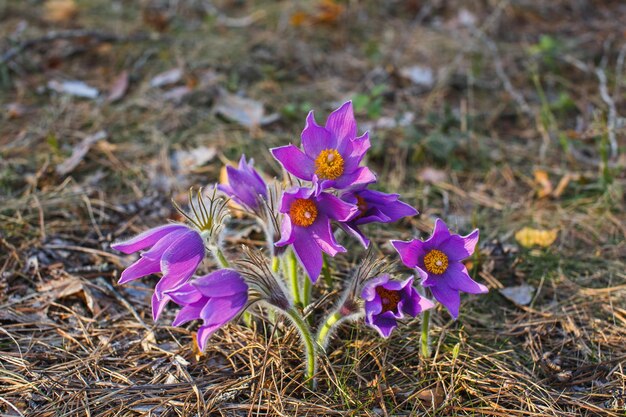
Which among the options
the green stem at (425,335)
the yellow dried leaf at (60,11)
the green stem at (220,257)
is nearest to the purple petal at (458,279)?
the green stem at (425,335)

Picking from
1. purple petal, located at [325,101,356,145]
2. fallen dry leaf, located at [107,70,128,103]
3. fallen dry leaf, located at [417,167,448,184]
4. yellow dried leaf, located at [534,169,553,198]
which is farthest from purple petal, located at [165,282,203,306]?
fallen dry leaf, located at [107,70,128,103]

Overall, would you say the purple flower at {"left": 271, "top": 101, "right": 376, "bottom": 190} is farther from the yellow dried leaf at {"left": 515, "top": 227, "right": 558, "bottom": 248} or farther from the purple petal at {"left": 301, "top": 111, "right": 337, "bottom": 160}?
the yellow dried leaf at {"left": 515, "top": 227, "right": 558, "bottom": 248}

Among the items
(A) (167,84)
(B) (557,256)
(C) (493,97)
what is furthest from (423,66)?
(B) (557,256)

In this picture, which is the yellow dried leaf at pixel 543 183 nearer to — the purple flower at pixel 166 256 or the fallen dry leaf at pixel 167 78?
the purple flower at pixel 166 256

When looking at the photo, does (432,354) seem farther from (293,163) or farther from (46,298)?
(46,298)

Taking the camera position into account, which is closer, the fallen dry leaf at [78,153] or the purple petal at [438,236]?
the purple petal at [438,236]

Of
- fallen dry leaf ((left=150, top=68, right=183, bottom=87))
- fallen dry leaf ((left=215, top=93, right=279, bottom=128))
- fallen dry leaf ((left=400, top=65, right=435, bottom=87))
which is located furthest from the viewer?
fallen dry leaf ((left=400, top=65, right=435, bottom=87))
